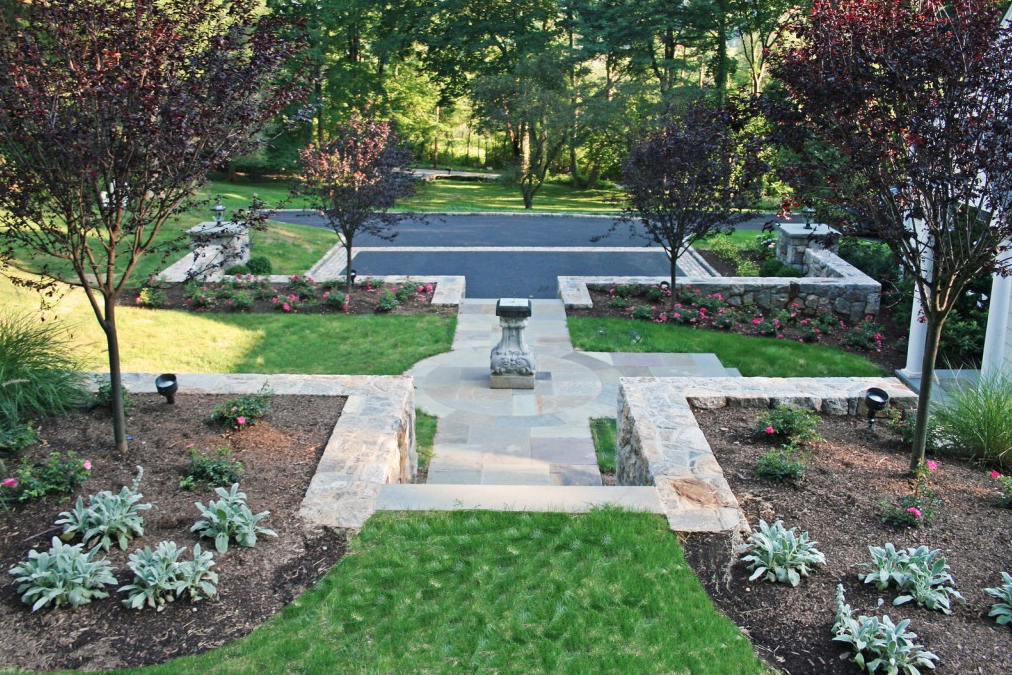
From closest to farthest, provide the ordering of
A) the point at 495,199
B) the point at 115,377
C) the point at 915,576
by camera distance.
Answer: the point at 915,576 → the point at 115,377 → the point at 495,199

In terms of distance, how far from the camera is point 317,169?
11.4m

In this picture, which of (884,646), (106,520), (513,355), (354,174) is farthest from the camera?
(354,174)

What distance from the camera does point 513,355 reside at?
335 inches

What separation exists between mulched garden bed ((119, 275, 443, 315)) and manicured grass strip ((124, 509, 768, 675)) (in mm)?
7279

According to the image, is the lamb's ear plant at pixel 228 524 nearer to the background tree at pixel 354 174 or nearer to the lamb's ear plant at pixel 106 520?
the lamb's ear plant at pixel 106 520

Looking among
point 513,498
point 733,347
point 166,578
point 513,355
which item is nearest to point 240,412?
point 166,578

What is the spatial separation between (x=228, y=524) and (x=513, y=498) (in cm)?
158

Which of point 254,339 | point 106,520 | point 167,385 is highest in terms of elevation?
point 167,385

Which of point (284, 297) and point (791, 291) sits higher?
point (791, 291)

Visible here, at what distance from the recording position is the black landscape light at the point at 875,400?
18.8 ft

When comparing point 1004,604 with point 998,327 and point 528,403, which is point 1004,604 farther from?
point 528,403

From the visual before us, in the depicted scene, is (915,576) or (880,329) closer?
(915,576)

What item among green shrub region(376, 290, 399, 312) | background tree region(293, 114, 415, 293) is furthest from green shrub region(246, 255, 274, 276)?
green shrub region(376, 290, 399, 312)

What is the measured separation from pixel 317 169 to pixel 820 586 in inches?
363
